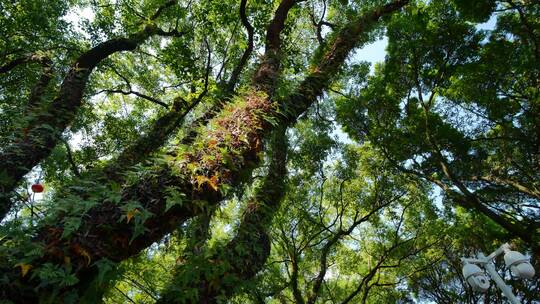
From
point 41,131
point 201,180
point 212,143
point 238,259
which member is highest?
point 41,131

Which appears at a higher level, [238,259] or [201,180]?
[238,259]

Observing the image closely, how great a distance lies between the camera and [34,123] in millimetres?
5215

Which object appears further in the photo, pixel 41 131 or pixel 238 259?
pixel 41 131

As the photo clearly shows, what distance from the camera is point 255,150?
150 inches

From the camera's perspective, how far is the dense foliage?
9.53 feet


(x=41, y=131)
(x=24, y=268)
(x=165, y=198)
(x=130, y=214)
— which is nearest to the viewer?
(x=24, y=268)

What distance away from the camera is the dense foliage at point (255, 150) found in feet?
9.53

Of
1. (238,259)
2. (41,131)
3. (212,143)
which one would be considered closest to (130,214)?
(212,143)

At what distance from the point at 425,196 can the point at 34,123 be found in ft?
37.2

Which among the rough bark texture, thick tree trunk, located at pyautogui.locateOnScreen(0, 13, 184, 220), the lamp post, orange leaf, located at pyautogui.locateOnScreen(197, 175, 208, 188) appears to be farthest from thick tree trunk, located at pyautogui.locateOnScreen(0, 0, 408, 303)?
the lamp post

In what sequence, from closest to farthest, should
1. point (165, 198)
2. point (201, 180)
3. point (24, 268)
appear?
1. point (24, 268)
2. point (165, 198)
3. point (201, 180)

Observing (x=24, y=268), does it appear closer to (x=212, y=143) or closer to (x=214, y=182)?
(x=214, y=182)

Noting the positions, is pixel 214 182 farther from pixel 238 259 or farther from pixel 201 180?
pixel 238 259

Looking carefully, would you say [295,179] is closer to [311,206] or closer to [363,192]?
[311,206]
